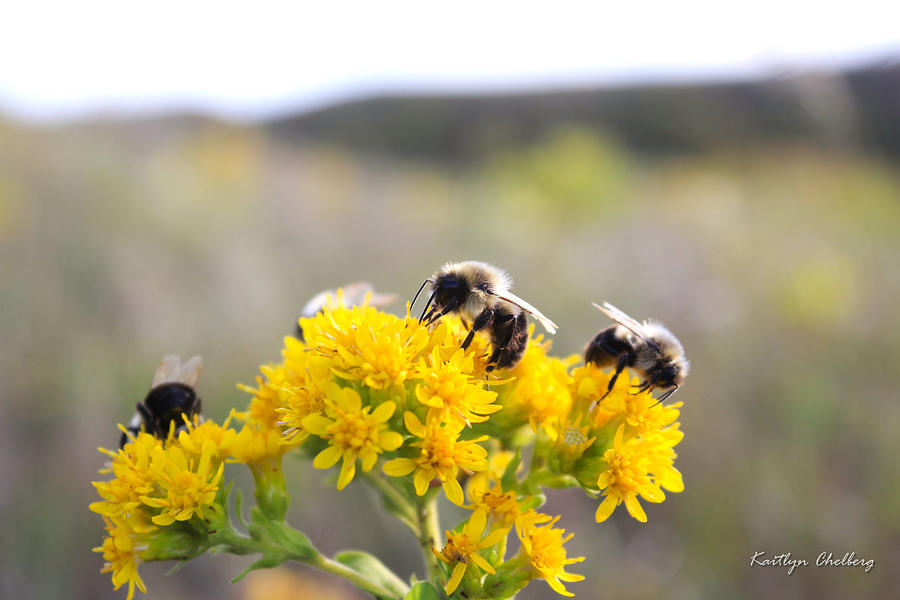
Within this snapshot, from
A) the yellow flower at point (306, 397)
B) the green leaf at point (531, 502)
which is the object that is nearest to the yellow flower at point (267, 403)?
the yellow flower at point (306, 397)

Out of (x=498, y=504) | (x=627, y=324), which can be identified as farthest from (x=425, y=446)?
(x=627, y=324)

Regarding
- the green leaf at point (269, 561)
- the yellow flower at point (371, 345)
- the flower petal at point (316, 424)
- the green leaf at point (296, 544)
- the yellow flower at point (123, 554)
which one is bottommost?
the yellow flower at point (123, 554)

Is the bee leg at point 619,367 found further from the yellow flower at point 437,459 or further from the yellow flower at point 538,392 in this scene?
the yellow flower at point 437,459

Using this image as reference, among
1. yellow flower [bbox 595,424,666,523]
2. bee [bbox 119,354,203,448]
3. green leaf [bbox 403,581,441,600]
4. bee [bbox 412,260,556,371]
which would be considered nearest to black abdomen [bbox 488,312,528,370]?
bee [bbox 412,260,556,371]

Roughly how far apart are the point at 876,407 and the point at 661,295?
2897mm

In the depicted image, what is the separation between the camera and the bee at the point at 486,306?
1.84 m

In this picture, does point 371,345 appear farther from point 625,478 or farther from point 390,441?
point 625,478

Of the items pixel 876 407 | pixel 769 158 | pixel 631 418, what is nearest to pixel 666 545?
pixel 876 407

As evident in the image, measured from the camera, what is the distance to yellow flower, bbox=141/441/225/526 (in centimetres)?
170

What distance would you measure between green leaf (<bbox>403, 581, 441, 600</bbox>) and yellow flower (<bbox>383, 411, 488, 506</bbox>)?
0.24 meters

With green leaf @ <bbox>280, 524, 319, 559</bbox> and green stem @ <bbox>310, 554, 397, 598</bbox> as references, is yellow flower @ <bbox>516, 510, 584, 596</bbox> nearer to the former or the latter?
green stem @ <bbox>310, 554, 397, 598</bbox>

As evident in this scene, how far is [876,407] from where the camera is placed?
6266 millimetres
